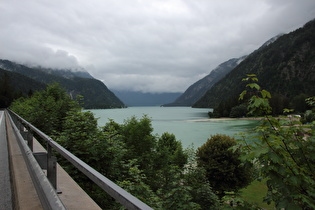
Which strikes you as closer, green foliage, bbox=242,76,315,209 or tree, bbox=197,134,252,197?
green foliage, bbox=242,76,315,209

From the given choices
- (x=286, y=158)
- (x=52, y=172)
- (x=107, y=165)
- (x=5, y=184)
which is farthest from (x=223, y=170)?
(x=52, y=172)

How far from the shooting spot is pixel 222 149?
2409 cm

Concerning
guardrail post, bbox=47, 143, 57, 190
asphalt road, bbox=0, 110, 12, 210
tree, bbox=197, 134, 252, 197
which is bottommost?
tree, bbox=197, 134, 252, 197

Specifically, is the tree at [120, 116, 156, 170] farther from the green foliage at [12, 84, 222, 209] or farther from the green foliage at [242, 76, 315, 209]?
the green foliage at [242, 76, 315, 209]

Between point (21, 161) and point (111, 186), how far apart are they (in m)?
6.48

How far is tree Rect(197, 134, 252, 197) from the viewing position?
2261 centimetres

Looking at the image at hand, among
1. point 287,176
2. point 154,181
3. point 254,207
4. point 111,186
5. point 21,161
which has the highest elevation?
point 111,186

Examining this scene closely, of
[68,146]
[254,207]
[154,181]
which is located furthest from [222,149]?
[254,207]

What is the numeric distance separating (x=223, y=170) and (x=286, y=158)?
2001 cm

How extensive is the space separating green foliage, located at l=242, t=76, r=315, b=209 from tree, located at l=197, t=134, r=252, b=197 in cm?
1887

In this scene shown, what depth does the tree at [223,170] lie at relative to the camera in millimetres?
22609

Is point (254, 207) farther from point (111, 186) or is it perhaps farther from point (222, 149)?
point (222, 149)

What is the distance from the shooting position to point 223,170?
22.4 m

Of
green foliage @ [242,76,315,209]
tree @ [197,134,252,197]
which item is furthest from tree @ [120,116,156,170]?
green foliage @ [242,76,315,209]
